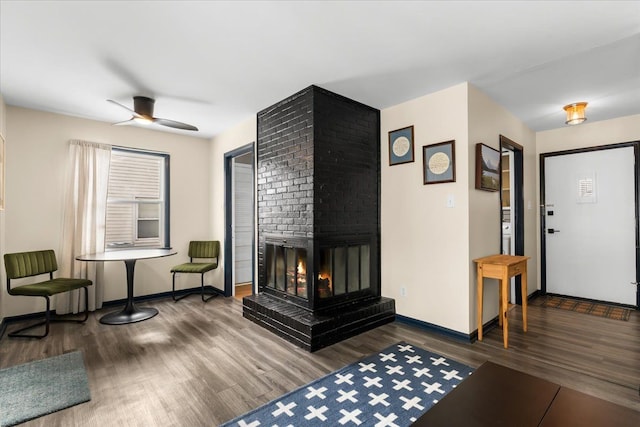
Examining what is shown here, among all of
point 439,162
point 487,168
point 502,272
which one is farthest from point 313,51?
point 502,272

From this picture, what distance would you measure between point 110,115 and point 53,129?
25.9 inches

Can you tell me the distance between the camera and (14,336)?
312 centimetres

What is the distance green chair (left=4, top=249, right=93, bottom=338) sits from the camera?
312 cm

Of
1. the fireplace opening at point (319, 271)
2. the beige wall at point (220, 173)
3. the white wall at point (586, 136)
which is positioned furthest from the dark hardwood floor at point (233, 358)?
the white wall at point (586, 136)

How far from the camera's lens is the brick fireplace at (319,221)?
305 centimetres

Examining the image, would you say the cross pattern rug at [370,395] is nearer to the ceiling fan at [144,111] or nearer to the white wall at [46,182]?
the ceiling fan at [144,111]

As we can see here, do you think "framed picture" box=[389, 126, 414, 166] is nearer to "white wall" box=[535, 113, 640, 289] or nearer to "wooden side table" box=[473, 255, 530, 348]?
"wooden side table" box=[473, 255, 530, 348]

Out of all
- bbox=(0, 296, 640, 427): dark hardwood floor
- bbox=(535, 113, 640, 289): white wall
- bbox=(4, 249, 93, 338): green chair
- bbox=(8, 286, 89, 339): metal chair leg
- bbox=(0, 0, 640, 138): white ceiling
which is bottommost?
bbox=(0, 296, 640, 427): dark hardwood floor

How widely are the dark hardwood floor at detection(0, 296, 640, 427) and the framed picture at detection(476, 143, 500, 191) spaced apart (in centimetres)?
147

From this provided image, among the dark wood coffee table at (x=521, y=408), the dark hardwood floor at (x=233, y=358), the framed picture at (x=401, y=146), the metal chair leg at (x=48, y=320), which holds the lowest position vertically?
the dark hardwood floor at (x=233, y=358)

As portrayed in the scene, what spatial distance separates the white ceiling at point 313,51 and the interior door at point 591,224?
0.87 m

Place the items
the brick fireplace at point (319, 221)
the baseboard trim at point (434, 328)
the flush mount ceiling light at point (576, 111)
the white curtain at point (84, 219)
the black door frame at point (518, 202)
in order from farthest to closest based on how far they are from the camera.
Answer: the black door frame at point (518, 202)
the white curtain at point (84, 219)
the flush mount ceiling light at point (576, 111)
the brick fireplace at point (319, 221)
the baseboard trim at point (434, 328)

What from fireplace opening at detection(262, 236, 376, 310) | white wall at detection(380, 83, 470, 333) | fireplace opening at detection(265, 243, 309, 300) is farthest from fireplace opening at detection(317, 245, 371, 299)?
white wall at detection(380, 83, 470, 333)

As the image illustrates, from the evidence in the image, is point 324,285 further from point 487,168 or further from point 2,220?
point 2,220
